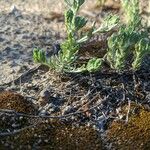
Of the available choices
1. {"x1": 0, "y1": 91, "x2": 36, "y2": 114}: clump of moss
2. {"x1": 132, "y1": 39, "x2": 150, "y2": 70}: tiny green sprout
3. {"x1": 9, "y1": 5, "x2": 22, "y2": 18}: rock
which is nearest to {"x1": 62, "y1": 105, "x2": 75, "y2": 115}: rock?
{"x1": 0, "y1": 91, "x2": 36, "y2": 114}: clump of moss

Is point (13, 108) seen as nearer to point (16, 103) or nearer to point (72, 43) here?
point (16, 103)

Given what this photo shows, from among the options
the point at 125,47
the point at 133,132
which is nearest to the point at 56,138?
the point at 133,132

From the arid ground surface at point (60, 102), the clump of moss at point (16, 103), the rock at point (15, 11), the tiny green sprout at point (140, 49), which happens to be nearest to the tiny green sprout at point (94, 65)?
the arid ground surface at point (60, 102)

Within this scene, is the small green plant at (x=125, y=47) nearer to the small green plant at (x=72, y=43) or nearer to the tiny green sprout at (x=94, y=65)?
the small green plant at (x=72, y=43)

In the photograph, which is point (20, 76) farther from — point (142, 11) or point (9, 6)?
point (142, 11)

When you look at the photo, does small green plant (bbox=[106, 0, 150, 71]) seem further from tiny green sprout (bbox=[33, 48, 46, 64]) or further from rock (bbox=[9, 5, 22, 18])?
rock (bbox=[9, 5, 22, 18])
